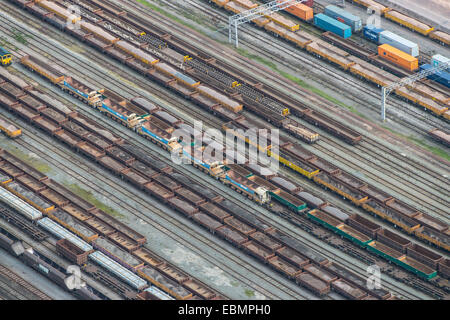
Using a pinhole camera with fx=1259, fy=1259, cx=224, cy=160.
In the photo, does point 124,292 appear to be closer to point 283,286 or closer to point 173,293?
point 173,293

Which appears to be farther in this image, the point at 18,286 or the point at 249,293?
the point at 249,293

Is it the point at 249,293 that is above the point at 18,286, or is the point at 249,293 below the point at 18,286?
above

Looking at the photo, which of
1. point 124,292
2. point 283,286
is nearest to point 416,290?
point 283,286

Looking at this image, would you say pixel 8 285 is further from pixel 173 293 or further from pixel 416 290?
pixel 416 290

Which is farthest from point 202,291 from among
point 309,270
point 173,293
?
point 309,270

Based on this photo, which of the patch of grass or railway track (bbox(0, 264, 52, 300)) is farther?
the patch of grass

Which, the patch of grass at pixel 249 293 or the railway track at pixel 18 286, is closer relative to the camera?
the railway track at pixel 18 286
